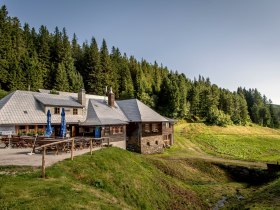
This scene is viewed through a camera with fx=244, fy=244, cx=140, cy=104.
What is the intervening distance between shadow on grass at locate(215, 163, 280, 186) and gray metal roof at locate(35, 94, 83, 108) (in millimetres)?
23728

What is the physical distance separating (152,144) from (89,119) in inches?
507

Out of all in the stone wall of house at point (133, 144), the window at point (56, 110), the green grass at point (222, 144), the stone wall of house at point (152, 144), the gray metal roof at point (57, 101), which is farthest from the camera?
the green grass at point (222, 144)

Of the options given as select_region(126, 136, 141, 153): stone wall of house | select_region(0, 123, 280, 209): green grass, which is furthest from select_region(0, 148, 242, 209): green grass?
select_region(126, 136, 141, 153): stone wall of house

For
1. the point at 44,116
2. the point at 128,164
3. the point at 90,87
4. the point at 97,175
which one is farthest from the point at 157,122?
the point at 90,87

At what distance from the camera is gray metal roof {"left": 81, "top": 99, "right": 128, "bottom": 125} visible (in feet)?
122

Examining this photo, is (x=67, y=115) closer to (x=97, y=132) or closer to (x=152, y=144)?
(x=97, y=132)

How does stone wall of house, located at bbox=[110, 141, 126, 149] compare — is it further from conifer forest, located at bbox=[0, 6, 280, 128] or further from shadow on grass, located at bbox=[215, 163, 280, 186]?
conifer forest, located at bbox=[0, 6, 280, 128]

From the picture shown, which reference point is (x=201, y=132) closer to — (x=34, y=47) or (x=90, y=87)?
(x=90, y=87)

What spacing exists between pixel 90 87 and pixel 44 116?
52998mm

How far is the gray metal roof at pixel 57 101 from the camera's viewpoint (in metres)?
36.8

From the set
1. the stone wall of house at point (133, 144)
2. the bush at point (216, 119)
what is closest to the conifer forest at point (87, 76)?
the bush at point (216, 119)

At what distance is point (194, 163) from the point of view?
3347 cm

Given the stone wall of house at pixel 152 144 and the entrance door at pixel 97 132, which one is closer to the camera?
the entrance door at pixel 97 132

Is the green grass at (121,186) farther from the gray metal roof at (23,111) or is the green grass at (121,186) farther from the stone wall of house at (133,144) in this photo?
the gray metal roof at (23,111)
